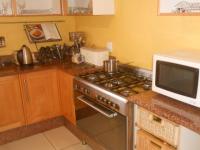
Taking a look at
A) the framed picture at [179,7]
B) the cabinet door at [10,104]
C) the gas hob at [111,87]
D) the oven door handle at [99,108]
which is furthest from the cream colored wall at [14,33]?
the framed picture at [179,7]

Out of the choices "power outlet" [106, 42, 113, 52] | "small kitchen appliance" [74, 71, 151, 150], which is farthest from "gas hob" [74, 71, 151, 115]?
"power outlet" [106, 42, 113, 52]

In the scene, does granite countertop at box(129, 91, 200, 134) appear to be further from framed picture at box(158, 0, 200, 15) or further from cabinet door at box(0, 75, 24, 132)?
cabinet door at box(0, 75, 24, 132)

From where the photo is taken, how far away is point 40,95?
272 centimetres

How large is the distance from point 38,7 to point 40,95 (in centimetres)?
109

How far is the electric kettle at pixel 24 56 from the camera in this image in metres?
2.75

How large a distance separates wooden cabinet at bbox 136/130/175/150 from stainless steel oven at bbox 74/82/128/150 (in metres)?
0.13

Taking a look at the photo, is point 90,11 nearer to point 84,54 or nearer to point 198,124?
point 84,54

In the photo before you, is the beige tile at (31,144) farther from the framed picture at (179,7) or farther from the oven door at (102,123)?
the framed picture at (179,7)

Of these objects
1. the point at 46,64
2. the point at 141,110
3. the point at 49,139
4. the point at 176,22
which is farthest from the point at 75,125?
the point at 176,22

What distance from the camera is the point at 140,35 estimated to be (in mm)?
2291

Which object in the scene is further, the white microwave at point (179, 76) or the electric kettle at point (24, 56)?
the electric kettle at point (24, 56)

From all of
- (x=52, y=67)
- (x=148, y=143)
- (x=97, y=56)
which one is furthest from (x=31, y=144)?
(x=148, y=143)

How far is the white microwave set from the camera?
1414 mm

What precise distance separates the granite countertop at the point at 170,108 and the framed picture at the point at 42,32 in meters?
1.83
